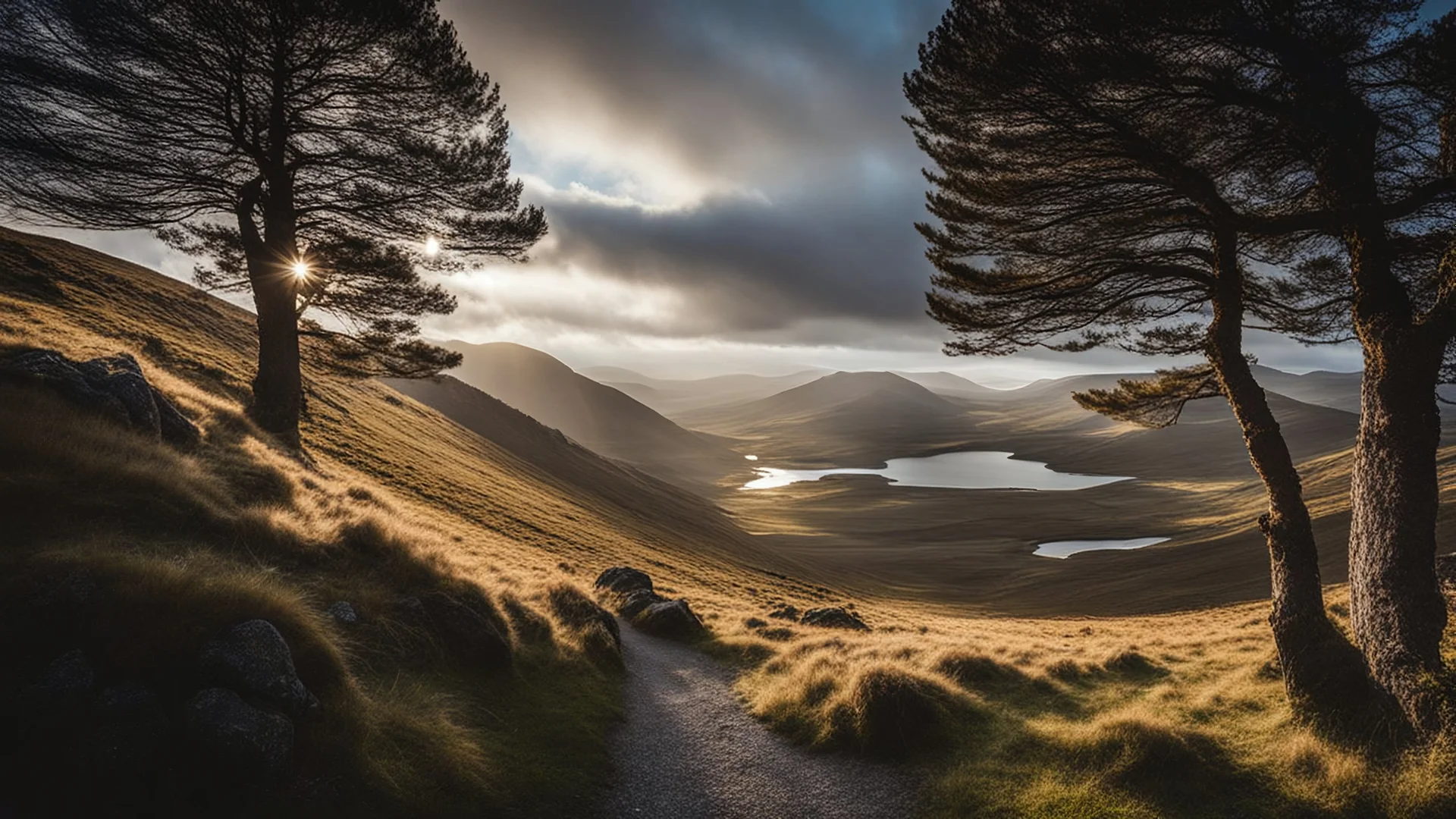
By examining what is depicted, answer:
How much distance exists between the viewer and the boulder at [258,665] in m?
5.34

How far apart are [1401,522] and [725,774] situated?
996 cm

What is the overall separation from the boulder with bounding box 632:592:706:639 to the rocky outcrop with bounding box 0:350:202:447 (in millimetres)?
12307

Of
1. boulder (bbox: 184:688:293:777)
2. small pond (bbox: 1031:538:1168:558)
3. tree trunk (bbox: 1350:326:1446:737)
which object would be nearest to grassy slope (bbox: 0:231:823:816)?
boulder (bbox: 184:688:293:777)

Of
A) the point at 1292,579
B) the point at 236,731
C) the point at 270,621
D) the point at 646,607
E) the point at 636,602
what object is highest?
the point at 1292,579

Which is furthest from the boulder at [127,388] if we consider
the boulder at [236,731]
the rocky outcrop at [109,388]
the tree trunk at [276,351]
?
the boulder at [236,731]

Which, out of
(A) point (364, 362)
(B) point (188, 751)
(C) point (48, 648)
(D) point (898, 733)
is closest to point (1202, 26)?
(D) point (898, 733)

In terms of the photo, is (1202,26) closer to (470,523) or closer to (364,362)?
(364,362)

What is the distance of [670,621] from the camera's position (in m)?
18.2

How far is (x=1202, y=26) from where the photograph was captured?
8211 millimetres

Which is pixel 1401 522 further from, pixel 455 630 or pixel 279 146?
pixel 279 146

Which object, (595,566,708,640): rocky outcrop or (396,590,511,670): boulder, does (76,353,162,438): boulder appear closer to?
(396,590,511,670): boulder

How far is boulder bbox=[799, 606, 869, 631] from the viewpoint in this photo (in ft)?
74.2

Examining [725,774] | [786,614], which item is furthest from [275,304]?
[786,614]

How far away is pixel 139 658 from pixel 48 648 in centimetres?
63
